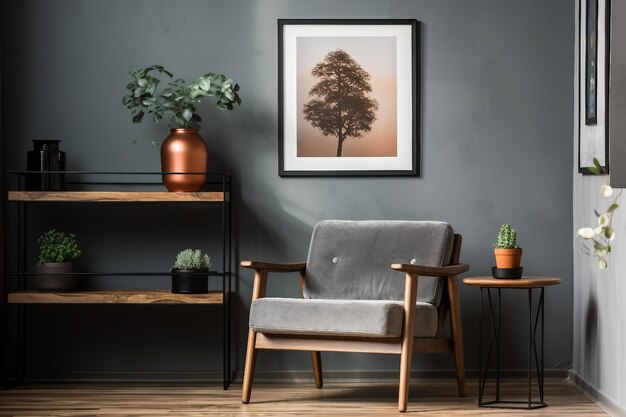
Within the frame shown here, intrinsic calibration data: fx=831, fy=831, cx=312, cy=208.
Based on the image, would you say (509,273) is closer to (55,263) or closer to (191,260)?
(191,260)

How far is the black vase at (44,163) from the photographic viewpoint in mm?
4023

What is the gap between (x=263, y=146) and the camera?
4.29m

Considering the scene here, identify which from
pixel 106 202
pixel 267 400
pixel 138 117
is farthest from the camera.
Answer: pixel 106 202

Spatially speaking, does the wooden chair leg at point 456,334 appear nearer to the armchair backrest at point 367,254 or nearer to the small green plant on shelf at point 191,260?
the armchair backrest at point 367,254

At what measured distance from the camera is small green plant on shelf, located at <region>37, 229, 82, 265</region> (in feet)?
13.2

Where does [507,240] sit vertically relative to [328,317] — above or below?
above

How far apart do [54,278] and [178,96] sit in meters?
1.06

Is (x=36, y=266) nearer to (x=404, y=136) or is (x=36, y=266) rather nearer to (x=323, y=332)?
(x=323, y=332)

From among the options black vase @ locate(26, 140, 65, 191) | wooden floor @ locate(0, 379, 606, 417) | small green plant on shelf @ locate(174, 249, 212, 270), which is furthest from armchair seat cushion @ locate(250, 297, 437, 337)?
black vase @ locate(26, 140, 65, 191)

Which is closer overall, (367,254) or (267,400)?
(267,400)

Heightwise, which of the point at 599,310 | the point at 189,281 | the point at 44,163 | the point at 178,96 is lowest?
the point at 599,310

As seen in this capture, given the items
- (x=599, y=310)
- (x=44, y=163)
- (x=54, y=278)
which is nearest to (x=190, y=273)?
(x=54, y=278)

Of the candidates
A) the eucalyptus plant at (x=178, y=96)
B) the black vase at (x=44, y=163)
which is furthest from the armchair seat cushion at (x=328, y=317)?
the black vase at (x=44, y=163)

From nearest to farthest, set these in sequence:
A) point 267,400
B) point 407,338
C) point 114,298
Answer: point 407,338
point 267,400
point 114,298
